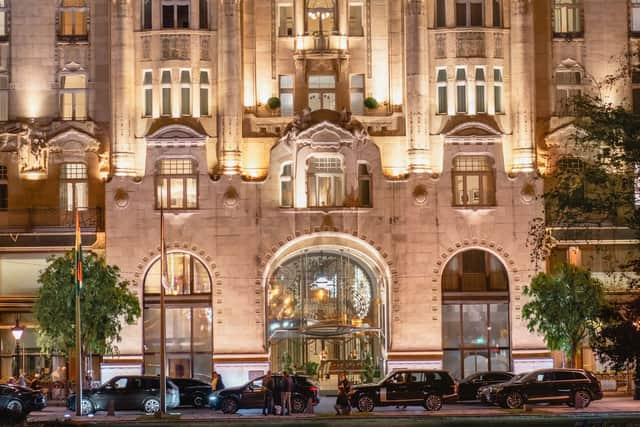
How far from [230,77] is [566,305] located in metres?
20.8

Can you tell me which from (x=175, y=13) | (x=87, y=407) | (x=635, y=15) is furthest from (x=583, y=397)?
(x=175, y=13)

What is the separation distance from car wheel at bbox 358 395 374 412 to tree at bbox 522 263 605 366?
1149 cm

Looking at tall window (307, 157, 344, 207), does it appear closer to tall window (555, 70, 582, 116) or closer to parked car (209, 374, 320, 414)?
tall window (555, 70, 582, 116)

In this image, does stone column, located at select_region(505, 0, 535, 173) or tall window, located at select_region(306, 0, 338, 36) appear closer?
stone column, located at select_region(505, 0, 535, 173)

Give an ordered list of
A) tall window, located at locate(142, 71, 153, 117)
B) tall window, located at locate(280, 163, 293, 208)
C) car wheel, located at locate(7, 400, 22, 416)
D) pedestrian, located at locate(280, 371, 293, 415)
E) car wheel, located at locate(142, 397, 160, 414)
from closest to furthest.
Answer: car wheel, located at locate(7, 400, 22, 416)
pedestrian, located at locate(280, 371, 293, 415)
car wheel, located at locate(142, 397, 160, 414)
tall window, located at locate(280, 163, 293, 208)
tall window, located at locate(142, 71, 153, 117)

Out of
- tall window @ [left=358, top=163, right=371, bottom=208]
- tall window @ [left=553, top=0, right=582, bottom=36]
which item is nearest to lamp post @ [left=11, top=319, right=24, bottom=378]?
tall window @ [left=358, top=163, right=371, bottom=208]

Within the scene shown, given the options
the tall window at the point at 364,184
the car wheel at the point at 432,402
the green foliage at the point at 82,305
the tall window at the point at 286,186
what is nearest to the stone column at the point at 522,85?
the tall window at the point at 364,184

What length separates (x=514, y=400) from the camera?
6400cm

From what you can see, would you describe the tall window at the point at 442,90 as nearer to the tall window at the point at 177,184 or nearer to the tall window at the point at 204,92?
the tall window at the point at 204,92

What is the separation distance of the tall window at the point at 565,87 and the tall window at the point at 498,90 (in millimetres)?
3162

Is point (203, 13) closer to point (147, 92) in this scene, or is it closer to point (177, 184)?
point (147, 92)

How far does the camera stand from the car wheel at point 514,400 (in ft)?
210

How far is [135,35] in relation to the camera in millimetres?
76375

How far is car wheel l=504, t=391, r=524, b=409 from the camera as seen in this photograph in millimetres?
63875
